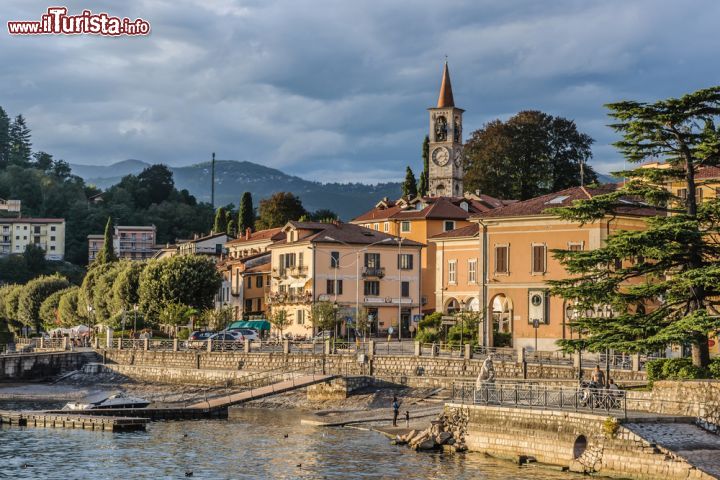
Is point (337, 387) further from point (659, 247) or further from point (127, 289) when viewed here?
point (127, 289)

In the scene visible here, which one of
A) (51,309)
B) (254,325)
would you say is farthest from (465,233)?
(51,309)

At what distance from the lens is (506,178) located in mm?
121750

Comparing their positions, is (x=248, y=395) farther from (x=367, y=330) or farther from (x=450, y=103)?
(x=450, y=103)

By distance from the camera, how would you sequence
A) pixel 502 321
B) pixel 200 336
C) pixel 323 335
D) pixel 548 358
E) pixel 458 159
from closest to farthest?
1. pixel 548 358
2. pixel 502 321
3. pixel 323 335
4. pixel 200 336
5. pixel 458 159

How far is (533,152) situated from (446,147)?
61.1ft

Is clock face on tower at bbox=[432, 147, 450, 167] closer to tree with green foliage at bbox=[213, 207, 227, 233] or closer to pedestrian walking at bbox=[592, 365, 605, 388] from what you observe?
tree with green foliage at bbox=[213, 207, 227, 233]

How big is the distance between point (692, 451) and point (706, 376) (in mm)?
5666

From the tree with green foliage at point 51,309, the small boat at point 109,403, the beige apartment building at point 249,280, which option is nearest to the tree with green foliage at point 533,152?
the beige apartment building at point 249,280

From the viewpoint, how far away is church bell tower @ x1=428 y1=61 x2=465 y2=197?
133750mm

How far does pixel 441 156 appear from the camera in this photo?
13500cm

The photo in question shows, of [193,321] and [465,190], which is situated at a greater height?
[465,190]

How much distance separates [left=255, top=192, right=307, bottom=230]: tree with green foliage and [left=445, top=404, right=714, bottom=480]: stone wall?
9574cm

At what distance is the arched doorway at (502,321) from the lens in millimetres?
68256

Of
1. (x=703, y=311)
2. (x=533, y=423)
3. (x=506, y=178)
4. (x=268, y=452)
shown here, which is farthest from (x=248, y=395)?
(x=506, y=178)
